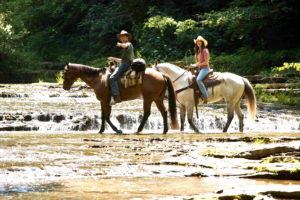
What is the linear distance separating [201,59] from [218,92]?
116 centimetres

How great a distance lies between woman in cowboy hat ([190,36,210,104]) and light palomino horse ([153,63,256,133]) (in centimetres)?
29

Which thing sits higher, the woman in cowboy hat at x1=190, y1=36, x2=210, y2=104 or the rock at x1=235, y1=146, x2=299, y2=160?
the woman in cowboy hat at x1=190, y1=36, x2=210, y2=104

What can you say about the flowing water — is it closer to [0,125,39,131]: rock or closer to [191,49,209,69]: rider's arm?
[0,125,39,131]: rock

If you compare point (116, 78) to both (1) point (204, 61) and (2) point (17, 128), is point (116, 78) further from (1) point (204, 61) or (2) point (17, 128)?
(2) point (17, 128)

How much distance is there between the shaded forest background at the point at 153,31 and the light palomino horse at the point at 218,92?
8.85 meters

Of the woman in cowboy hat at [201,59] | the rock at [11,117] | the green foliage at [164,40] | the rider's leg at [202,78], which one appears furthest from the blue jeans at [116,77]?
the green foliage at [164,40]

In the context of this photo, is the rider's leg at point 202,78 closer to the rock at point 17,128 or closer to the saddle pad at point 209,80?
the saddle pad at point 209,80

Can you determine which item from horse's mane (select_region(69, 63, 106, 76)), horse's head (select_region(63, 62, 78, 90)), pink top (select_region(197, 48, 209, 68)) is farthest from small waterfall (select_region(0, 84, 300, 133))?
pink top (select_region(197, 48, 209, 68))

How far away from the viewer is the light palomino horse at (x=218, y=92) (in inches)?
514

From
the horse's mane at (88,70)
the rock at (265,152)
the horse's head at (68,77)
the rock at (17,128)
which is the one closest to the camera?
the rock at (265,152)

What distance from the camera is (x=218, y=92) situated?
13.4 metres

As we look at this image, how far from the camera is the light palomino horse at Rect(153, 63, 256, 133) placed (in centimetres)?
1305

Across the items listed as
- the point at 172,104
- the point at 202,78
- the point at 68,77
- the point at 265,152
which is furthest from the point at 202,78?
the point at 265,152

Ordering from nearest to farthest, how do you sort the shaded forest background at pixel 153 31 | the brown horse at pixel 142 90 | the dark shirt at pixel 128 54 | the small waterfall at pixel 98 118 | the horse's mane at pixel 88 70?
the dark shirt at pixel 128 54 < the brown horse at pixel 142 90 < the horse's mane at pixel 88 70 < the small waterfall at pixel 98 118 < the shaded forest background at pixel 153 31
